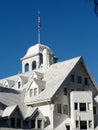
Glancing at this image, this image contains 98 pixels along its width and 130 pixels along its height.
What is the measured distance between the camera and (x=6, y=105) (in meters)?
46.0

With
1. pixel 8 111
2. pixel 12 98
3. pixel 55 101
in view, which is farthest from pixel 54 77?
pixel 8 111

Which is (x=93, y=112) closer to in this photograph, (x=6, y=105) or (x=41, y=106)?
(x=41, y=106)

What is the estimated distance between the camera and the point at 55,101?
147 feet

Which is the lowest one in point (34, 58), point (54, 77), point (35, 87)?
point (35, 87)

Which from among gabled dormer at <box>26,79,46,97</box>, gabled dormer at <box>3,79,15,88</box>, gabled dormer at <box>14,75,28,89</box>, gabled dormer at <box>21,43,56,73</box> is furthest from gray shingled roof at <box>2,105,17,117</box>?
gabled dormer at <box>21,43,56,73</box>

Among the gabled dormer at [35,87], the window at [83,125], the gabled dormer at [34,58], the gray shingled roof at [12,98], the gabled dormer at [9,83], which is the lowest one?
the window at [83,125]

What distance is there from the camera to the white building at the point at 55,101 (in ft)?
143

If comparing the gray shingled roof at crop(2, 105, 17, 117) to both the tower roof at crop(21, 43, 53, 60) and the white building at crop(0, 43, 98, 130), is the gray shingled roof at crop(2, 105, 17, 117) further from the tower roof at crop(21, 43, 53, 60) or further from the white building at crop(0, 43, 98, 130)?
the tower roof at crop(21, 43, 53, 60)

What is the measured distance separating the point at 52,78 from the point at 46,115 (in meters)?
6.84

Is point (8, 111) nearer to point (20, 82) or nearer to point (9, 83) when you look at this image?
point (20, 82)

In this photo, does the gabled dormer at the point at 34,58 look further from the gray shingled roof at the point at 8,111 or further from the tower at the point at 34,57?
the gray shingled roof at the point at 8,111

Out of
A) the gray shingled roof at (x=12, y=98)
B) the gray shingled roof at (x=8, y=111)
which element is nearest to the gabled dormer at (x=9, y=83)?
the gray shingled roof at (x=12, y=98)

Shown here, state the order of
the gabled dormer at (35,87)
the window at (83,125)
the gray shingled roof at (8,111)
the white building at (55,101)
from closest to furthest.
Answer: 1. the gray shingled roof at (8,111)
2. the white building at (55,101)
3. the window at (83,125)
4. the gabled dormer at (35,87)

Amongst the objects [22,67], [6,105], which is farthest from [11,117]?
[22,67]
